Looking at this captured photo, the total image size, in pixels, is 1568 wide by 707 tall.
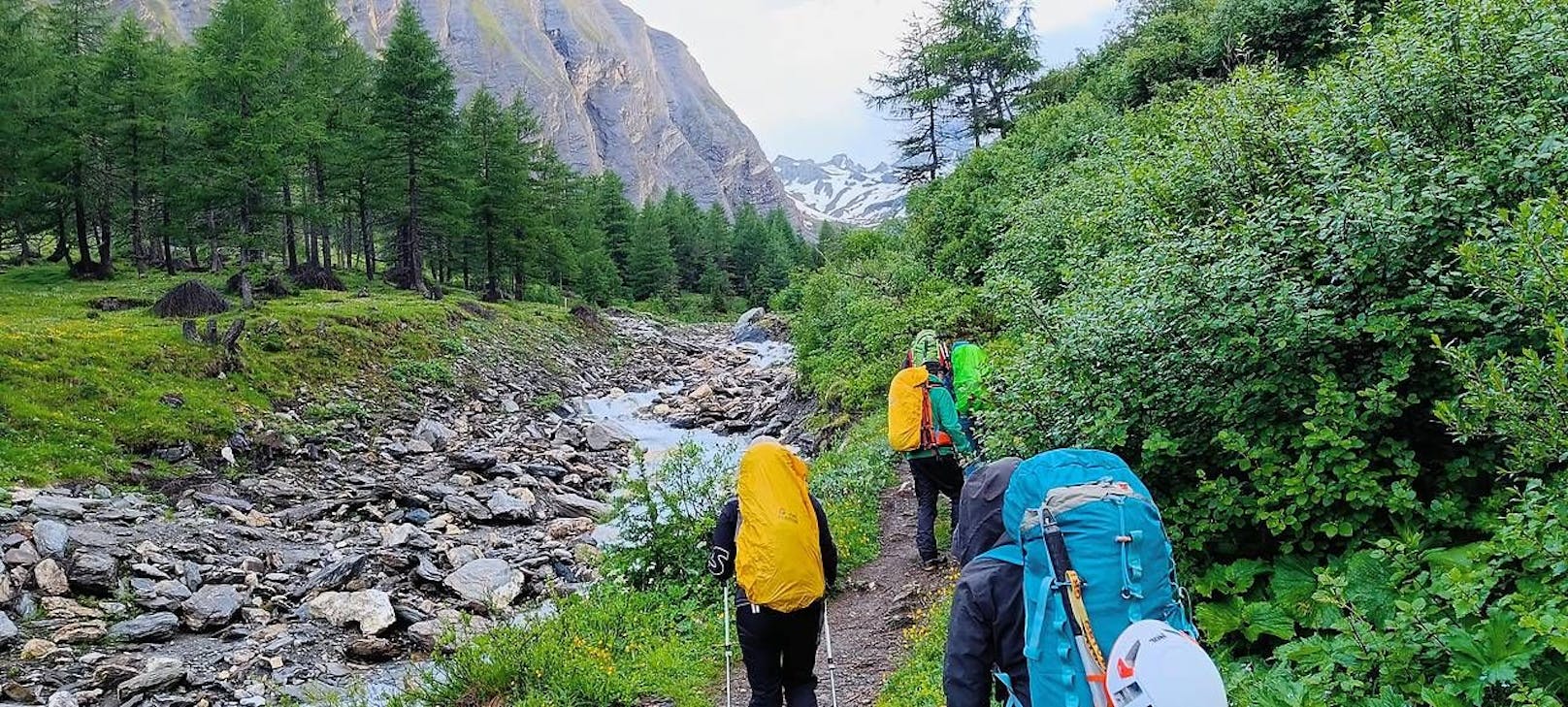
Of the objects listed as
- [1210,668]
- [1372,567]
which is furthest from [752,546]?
[1372,567]

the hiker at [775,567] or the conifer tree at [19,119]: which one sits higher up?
the conifer tree at [19,119]

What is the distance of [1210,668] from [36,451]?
52.7 feet

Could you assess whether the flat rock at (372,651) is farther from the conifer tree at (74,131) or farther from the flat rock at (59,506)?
the conifer tree at (74,131)

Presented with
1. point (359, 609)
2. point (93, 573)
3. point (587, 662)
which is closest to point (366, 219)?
point (93, 573)

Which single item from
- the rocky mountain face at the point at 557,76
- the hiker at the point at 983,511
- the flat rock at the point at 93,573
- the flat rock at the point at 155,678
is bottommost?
the flat rock at the point at 155,678

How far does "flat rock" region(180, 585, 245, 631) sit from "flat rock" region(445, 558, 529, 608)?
7.68ft

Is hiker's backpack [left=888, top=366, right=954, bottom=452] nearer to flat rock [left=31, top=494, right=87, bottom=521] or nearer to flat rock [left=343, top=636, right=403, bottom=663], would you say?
flat rock [left=343, top=636, right=403, bottom=663]

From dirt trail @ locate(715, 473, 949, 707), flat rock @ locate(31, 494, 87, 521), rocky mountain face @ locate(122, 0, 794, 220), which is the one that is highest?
rocky mountain face @ locate(122, 0, 794, 220)

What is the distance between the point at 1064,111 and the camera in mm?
19359

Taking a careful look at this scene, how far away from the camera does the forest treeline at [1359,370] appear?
2.91m

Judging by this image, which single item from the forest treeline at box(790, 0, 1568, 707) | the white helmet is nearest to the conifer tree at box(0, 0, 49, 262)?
the forest treeline at box(790, 0, 1568, 707)

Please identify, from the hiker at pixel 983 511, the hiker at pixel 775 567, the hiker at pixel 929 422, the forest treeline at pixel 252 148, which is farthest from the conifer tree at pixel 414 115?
the hiker at pixel 983 511

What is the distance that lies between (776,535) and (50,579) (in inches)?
383

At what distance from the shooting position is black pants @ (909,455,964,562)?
719 cm
